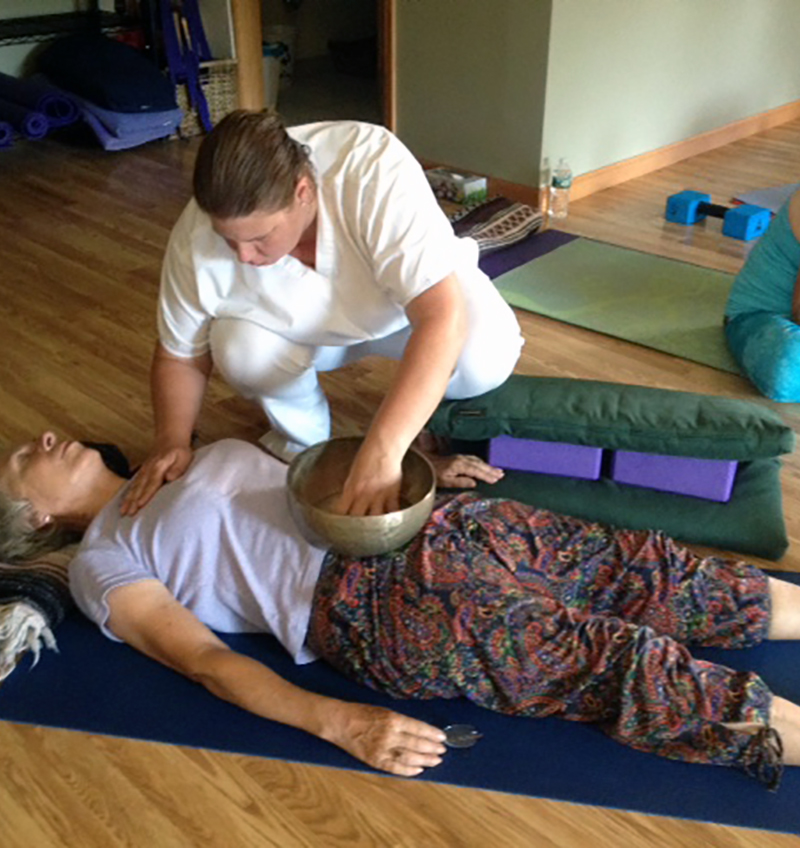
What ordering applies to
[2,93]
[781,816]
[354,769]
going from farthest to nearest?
[2,93]
[354,769]
[781,816]

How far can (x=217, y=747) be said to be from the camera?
141cm

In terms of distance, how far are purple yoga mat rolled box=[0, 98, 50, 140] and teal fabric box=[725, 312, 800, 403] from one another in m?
3.05

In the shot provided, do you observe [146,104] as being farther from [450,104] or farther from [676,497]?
[676,497]

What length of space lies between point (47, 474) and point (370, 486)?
56 cm

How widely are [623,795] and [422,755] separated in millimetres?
281

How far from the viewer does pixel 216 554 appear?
1.48 meters

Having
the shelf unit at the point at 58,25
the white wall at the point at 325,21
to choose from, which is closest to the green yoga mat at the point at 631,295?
the shelf unit at the point at 58,25

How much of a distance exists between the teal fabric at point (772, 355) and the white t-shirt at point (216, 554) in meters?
1.33

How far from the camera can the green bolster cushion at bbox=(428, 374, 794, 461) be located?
1775 mm

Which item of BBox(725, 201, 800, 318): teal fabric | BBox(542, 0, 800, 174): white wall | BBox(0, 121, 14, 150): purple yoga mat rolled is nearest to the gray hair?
BBox(725, 201, 800, 318): teal fabric

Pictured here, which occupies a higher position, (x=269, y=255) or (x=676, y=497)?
(x=269, y=255)

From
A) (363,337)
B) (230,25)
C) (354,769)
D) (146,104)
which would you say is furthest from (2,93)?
(354,769)

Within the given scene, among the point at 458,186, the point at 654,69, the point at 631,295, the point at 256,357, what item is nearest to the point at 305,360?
the point at 256,357

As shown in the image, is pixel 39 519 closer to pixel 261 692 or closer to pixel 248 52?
pixel 261 692
